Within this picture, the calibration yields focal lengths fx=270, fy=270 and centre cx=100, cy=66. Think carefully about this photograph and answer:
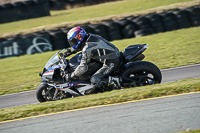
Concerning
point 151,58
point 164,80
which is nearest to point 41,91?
point 164,80

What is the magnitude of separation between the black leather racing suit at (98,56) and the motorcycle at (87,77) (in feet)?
0.64

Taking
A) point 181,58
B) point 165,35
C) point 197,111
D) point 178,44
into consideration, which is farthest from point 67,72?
point 165,35

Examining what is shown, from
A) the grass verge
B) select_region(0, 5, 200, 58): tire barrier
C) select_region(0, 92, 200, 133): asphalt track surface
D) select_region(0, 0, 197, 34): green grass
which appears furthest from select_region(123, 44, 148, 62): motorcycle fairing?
select_region(0, 0, 197, 34): green grass

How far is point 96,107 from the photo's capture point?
19.1 ft

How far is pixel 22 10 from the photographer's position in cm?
3027

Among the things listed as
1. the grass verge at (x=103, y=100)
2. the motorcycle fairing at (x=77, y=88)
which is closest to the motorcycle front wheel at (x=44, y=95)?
the motorcycle fairing at (x=77, y=88)

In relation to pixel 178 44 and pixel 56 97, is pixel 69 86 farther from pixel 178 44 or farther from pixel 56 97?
pixel 178 44

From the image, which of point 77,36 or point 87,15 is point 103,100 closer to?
point 77,36

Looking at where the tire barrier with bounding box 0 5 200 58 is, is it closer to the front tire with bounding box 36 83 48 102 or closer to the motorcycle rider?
the front tire with bounding box 36 83 48 102

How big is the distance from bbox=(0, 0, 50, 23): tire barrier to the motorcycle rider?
24786 millimetres

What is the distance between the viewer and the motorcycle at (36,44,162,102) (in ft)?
22.7

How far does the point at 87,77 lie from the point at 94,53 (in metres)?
0.74

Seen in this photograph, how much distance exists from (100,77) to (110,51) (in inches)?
28.2

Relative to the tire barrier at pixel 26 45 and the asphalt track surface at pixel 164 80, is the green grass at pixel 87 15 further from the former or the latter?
the asphalt track surface at pixel 164 80
